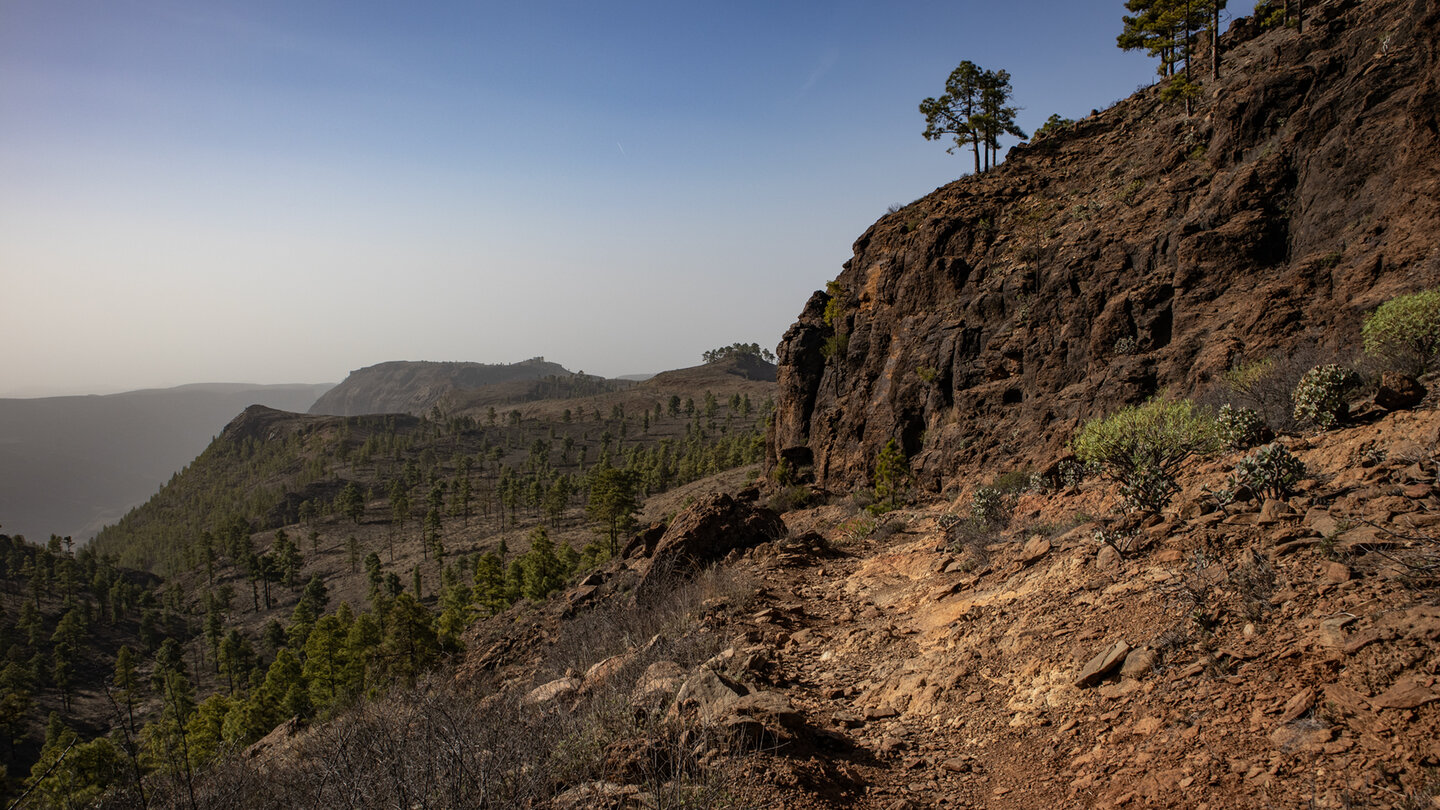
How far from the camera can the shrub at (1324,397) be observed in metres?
7.49

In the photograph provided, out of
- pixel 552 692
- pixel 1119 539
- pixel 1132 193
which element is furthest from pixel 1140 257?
pixel 552 692

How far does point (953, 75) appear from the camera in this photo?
1227 inches

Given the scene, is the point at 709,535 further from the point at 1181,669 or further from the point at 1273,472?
the point at 1181,669

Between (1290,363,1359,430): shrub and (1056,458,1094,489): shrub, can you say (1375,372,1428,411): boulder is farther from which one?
(1056,458,1094,489): shrub

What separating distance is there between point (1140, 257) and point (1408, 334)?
9.42 metres

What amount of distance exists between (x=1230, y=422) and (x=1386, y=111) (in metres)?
9.37

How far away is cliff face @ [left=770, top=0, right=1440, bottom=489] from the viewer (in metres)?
11.9

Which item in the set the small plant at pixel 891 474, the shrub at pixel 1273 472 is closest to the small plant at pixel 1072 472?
the shrub at pixel 1273 472

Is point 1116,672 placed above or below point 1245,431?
below

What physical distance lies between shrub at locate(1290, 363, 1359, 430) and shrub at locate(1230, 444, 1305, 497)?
81.1 inches

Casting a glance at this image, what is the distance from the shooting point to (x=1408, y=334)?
8.05m

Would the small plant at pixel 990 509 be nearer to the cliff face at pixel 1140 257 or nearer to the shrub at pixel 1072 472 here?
the shrub at pixel 1072 472

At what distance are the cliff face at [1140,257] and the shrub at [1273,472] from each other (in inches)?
227

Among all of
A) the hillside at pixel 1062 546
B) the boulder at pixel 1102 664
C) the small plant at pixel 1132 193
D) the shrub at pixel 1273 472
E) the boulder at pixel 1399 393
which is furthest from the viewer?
the small plant at pixel 1132 193
